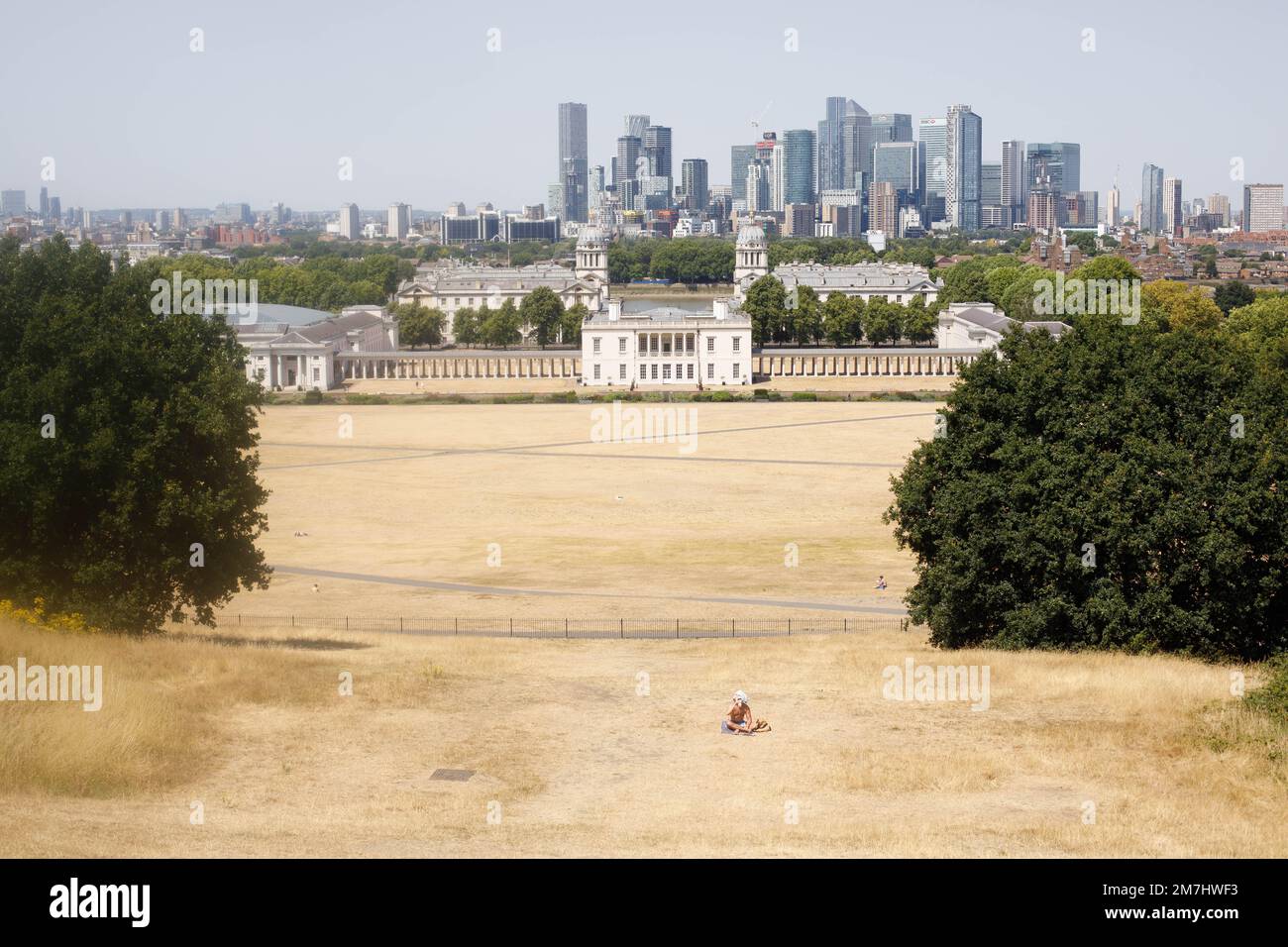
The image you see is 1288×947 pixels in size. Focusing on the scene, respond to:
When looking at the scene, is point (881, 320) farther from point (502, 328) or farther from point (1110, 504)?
point (1110, 504)

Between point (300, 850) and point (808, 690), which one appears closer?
point (300, 850)

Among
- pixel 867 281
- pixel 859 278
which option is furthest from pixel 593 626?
pixel 859 278

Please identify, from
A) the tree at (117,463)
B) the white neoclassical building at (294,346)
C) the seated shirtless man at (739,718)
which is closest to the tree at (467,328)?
the white neoclassical building at (294,346)

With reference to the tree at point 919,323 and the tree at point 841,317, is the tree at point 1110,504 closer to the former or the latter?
the tree at point 841,317

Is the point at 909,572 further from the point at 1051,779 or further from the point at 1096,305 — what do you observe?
the point at 1096,305

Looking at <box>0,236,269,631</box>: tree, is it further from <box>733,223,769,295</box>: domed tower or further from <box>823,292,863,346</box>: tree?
<box>733,223,769,295</box>: domed tower

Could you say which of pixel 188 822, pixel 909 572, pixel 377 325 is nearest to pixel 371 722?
pixel 188 822

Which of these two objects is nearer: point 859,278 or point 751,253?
point 859,278
